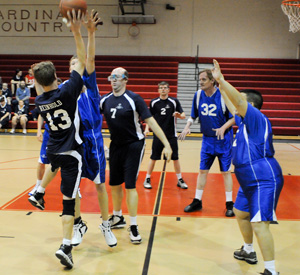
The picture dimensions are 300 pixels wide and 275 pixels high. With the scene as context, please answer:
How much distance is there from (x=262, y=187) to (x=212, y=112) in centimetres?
194

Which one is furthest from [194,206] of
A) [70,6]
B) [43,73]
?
[70,6]

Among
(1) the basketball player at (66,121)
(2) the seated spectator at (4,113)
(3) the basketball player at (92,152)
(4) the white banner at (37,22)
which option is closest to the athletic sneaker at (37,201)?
(3) the basketball player at (92,152)

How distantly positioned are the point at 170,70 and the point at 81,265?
→ 13429 mm

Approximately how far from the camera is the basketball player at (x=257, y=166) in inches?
109

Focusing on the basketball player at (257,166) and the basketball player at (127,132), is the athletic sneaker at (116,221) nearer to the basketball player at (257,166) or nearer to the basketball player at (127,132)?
the basketball player at (127,132)

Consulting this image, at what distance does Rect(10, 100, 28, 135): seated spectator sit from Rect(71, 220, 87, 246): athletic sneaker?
9.60 meters

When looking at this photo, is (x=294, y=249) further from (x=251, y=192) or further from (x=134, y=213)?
(x=134, y=213)

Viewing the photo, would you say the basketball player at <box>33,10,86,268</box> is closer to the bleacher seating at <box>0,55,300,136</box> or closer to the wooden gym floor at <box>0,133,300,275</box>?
the wooden gym floor at <box>0,133,300,275</box>

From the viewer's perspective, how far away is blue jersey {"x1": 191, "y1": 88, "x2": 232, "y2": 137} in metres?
4.60

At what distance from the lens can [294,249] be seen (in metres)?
3.54

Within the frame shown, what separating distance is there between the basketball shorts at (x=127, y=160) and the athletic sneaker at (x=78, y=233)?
604mm

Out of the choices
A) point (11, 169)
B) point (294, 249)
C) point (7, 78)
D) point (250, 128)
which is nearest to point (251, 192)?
point (250, 128)

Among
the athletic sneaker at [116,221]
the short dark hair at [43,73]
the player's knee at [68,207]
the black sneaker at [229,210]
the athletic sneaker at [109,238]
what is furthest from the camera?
the black sneaker at [229,210]

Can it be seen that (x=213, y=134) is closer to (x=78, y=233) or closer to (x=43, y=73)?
(x=78, y=233)
